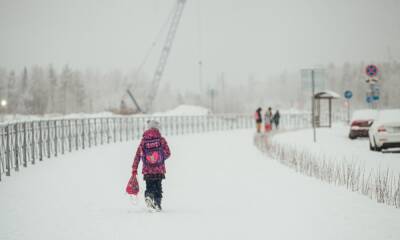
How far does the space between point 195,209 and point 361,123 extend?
21.1 metres

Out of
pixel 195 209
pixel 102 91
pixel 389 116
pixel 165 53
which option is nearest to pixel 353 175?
pixel 195 209

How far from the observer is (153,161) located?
881 cm

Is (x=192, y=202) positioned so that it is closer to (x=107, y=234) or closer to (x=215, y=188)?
(x=215, y=188)

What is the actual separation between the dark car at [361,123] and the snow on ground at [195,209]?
14.6 meters

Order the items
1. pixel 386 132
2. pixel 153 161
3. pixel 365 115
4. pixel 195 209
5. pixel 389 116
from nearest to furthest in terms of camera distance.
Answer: pixel 153 161, pixel 195 209, pixel 386 132, pixel 389 116, pixel 365 115

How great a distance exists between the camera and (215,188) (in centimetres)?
1173

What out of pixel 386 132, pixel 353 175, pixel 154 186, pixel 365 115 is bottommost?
pixel 353 175

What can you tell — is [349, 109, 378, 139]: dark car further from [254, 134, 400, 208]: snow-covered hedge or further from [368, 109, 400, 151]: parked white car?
[368, 109, 400, 151]: parked white car

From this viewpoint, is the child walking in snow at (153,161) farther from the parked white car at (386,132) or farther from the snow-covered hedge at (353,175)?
the parked white car at (386,132)

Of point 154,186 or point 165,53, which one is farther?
point 165,53

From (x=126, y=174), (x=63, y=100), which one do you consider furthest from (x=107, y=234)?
(x=63, y=100)

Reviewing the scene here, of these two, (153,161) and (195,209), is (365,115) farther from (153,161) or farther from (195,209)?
(153,161)

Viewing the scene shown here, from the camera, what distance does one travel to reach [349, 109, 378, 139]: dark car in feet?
91.4

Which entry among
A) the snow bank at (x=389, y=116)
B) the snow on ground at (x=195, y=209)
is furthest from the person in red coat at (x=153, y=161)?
the snow bank at (x=389, y=116)
